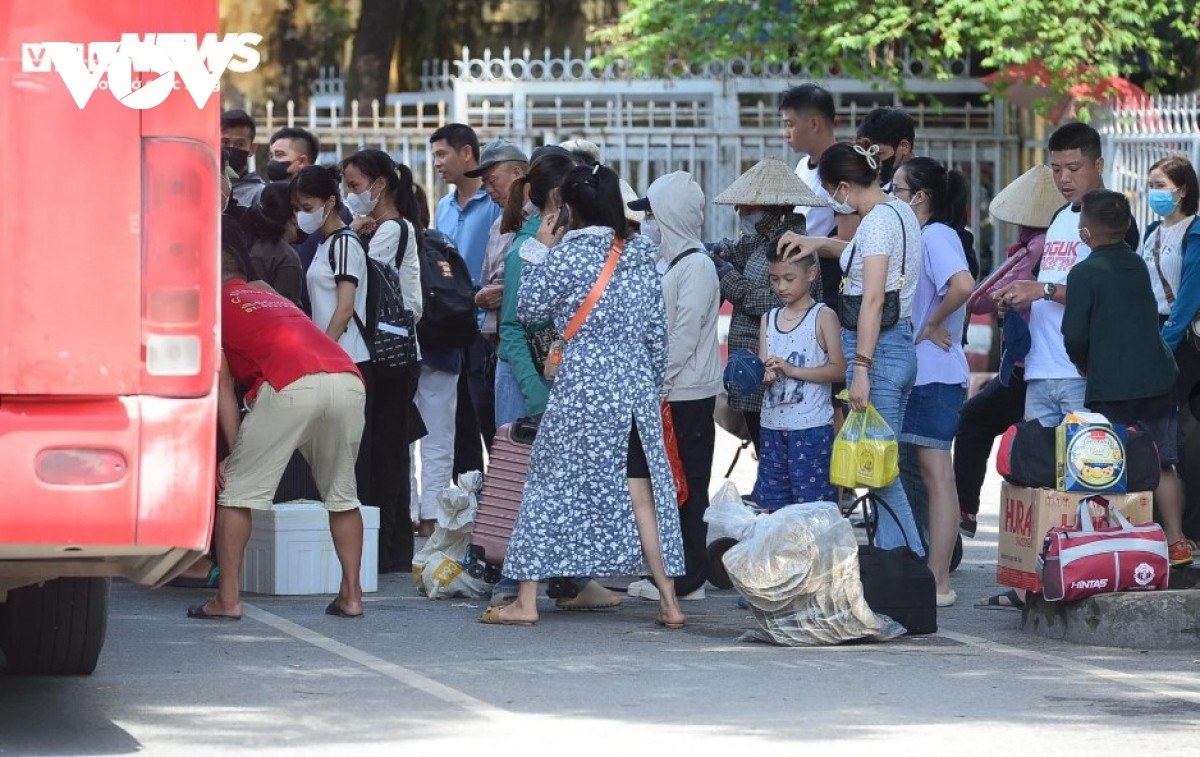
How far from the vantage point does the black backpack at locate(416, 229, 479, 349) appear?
34.1 ft

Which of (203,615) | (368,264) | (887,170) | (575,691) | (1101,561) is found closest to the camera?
(575,691)

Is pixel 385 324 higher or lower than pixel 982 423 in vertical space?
higher

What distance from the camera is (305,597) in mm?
9234

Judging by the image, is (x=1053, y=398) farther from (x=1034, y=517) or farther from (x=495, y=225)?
(x=495, y=225)

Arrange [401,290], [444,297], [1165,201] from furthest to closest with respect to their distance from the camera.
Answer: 1. [1165,201]
2. [444,297]
3. [401,290]

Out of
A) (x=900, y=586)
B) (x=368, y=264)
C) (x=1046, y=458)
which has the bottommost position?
(x=900, y=586)

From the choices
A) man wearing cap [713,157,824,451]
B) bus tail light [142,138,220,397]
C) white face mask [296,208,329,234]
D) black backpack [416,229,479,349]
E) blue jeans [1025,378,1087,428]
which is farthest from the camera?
black backpack [416,229,479,349]

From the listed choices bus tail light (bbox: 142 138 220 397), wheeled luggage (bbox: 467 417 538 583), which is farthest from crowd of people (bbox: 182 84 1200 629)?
bus tail light (bbox: 142 138 220 397)

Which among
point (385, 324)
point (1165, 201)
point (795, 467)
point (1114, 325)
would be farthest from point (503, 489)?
point (1165, 201)

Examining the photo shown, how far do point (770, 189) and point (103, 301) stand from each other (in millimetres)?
4137

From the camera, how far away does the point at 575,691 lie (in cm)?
696

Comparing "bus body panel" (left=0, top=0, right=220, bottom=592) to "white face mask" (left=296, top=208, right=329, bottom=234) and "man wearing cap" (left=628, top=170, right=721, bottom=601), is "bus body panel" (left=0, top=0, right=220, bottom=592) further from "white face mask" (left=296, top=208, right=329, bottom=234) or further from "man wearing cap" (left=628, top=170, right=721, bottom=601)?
"white face mask" (left=296, top=208, right=329, bottom=234)

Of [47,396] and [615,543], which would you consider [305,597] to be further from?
[47,396]

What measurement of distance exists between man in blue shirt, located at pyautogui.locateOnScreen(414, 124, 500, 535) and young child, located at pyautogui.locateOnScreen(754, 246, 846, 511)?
2194 mm
